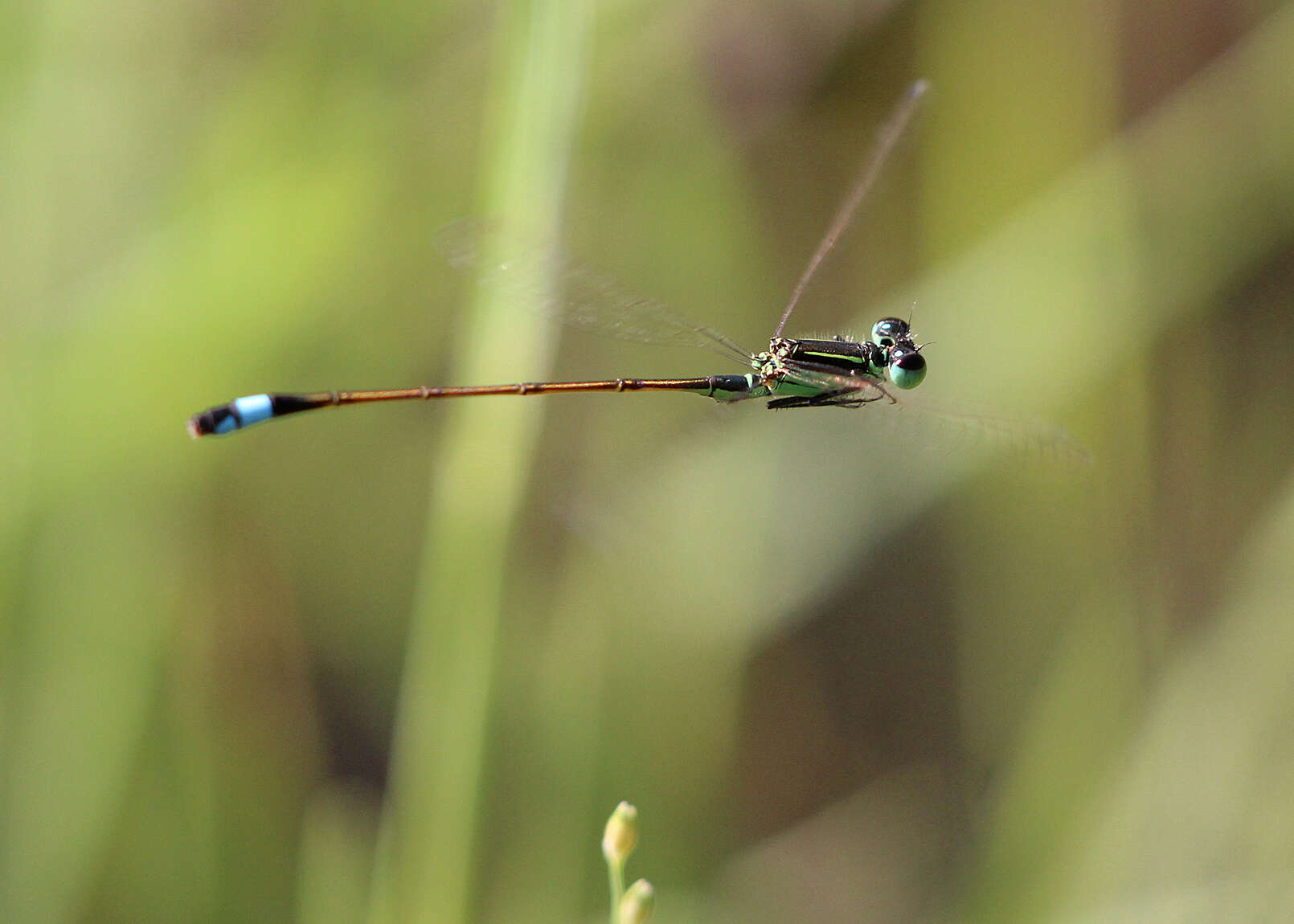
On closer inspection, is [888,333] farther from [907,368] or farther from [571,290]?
[571,290]

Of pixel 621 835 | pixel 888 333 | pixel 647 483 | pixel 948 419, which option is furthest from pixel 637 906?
pixel 647 483

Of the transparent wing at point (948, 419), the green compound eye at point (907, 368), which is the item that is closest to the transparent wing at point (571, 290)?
the transparent wing at point (948, 419)

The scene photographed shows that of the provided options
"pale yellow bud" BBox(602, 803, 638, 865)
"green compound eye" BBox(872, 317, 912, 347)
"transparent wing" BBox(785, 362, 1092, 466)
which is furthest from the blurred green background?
"pale yellow bud" BBox(602, 803, 638, 865)

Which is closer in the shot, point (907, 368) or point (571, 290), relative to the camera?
point (571, 290)

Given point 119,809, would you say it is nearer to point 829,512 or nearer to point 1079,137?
point 829,512

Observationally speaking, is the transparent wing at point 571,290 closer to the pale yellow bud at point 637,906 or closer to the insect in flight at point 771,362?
the insect in flight at point 771,362
